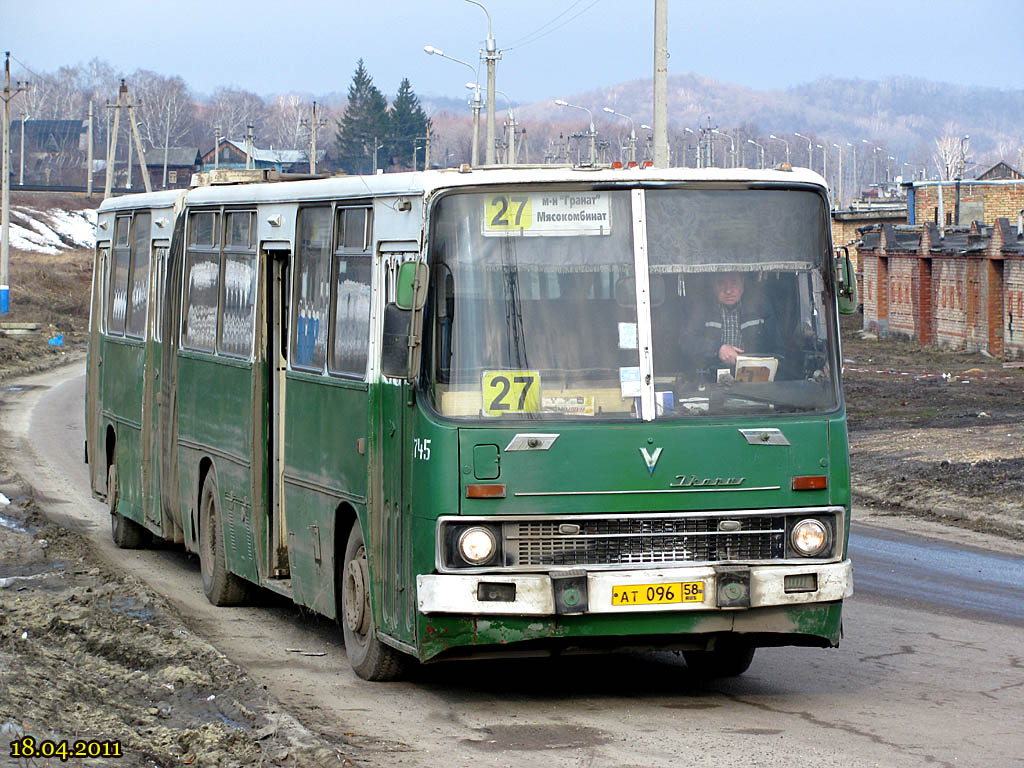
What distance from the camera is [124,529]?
15.0m

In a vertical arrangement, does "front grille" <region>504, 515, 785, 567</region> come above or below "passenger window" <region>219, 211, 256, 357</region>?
below

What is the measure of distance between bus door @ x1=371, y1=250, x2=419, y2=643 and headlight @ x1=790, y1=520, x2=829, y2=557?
1801 millimetres

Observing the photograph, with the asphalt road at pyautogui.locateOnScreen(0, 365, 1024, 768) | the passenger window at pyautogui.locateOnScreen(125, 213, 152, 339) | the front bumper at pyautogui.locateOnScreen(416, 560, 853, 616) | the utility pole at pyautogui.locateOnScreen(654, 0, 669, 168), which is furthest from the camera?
the utility pole at pyautogui.locateOnScreen(654, 0, 669, 168)

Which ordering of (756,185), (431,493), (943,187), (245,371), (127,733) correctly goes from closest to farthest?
(127,733), (431,493), (756,185), (245,371), (943,187)

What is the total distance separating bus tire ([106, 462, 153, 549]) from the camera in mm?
14969

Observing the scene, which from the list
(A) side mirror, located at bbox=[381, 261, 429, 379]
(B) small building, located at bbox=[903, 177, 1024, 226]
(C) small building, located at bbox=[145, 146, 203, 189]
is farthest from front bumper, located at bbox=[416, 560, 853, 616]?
(C) small building, located at bbox=[145, 146, 203, 189]

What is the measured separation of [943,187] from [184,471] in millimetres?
62655

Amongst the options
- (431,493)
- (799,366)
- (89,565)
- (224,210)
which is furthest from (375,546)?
(89,565)

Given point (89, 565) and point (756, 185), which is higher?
point (756, 185)

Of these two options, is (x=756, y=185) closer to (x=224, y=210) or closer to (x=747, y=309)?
(x=747, y=309)

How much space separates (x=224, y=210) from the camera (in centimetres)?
1184

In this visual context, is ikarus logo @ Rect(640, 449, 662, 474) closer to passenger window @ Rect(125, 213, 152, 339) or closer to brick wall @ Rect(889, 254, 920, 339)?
passenger window @ Rect(125, 213, 152, 339)

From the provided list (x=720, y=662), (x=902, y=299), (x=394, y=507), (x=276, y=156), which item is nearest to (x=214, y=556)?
(x=394, y=507)

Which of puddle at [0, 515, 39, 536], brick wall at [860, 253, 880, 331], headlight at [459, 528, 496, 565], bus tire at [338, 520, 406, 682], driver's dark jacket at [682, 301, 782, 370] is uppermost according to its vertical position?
brick wall at [860, 253, 880, 331]
